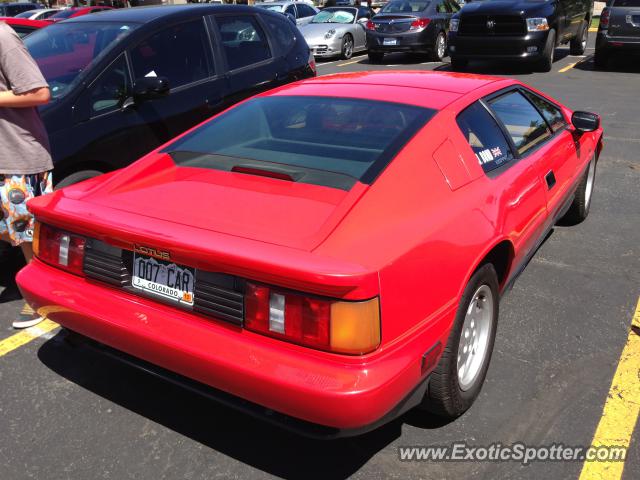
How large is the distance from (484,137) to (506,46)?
1015cm

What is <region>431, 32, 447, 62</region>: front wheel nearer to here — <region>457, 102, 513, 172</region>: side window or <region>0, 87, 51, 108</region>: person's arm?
<region>457, 102, 513, 172</region>: side window

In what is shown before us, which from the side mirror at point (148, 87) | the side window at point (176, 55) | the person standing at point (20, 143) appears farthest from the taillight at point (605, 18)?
the person standing at point (20, 143)

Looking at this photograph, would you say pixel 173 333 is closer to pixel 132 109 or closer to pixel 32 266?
pixel 32 266

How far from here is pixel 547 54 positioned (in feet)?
41.2

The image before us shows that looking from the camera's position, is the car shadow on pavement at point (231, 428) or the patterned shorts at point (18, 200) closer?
the car shadow on pavement at point (231, 428)

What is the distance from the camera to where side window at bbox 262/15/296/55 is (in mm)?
5977

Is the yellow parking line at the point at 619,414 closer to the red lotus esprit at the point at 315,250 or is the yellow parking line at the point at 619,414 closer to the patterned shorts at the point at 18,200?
the red lotus esprit at the point at 315,250

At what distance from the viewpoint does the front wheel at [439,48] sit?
1509cm

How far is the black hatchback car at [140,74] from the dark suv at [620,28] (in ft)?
30.9

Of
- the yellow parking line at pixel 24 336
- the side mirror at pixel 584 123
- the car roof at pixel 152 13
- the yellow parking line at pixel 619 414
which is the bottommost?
the yellow parking line at pixel 24 336

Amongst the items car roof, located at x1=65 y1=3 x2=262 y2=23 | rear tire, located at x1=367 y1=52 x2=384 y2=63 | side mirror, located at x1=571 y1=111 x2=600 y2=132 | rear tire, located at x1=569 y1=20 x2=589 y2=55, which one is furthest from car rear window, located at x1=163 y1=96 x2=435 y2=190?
rear tire, located at x1=569 y1=20 x2=589 y2=55

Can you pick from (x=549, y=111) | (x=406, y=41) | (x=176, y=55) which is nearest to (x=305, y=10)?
(x=406, y=41)

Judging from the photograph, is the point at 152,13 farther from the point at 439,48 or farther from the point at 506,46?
the point at 439,48

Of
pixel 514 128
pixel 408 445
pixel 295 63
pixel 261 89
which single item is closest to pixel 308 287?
pixel 408 445
